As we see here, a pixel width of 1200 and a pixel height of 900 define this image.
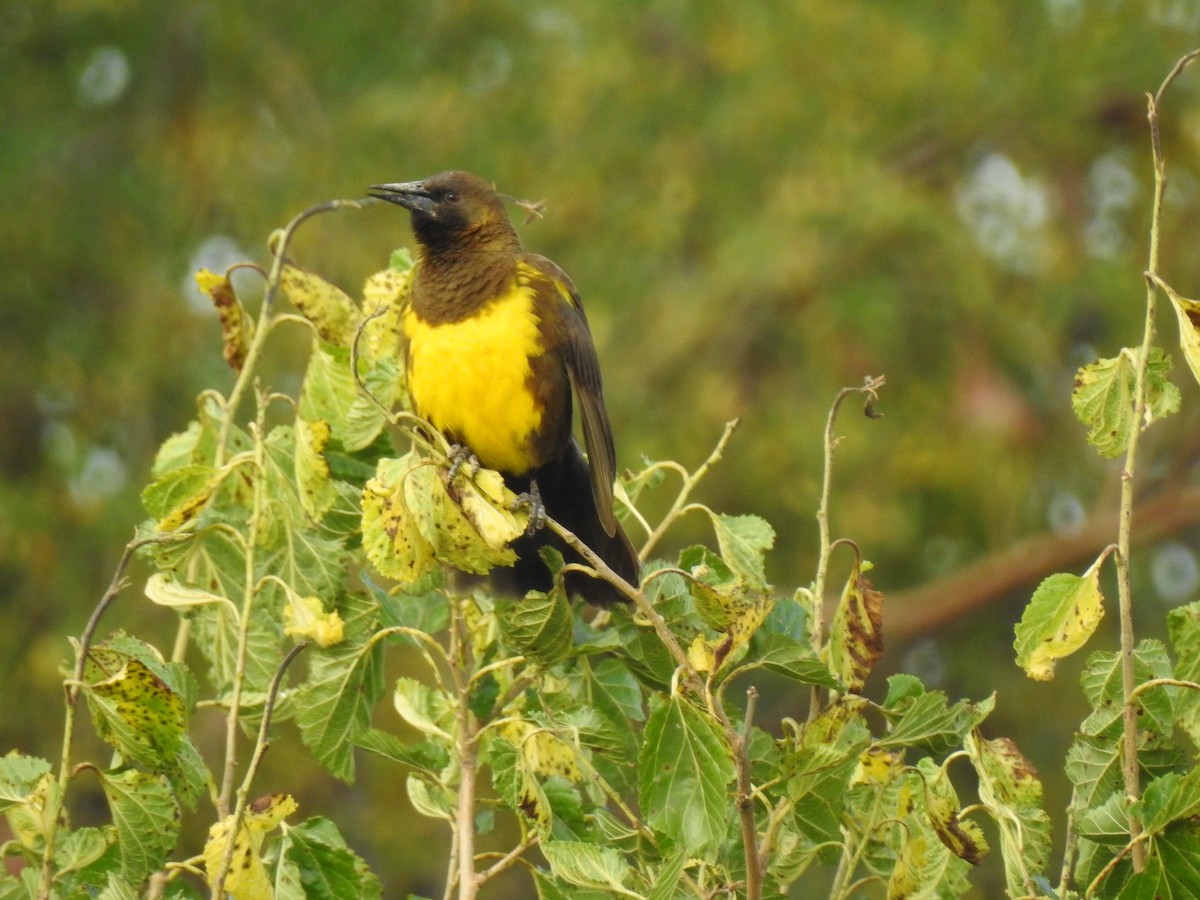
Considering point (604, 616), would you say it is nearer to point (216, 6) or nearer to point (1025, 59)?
point (1025, 59)

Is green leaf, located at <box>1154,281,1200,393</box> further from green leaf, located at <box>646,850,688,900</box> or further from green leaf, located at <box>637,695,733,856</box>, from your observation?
green leaf, located at <box>646,850,688,900</box>

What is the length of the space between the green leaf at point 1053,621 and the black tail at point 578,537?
0.77 m

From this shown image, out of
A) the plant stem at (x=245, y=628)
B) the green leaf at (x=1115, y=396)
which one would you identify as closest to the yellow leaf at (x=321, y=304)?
the plant stem at (x=245, y=628)

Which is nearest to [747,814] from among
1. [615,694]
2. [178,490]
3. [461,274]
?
[615,694]

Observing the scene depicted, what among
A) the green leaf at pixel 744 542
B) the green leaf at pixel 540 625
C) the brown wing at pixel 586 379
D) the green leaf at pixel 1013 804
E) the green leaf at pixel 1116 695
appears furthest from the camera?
the brown wing at pixel 586 379

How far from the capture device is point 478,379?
3578mm

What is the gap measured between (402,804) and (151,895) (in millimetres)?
7399

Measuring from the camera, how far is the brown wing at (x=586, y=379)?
346cm

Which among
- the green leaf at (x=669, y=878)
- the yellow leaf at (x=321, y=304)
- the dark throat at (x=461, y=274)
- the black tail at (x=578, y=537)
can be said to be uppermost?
the yellow leaf at (x=321, y=304)

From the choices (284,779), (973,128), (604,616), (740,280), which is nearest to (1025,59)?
(973,128)

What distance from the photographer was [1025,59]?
420 inches

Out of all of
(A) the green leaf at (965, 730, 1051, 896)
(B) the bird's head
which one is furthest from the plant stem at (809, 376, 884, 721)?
(B) the bird's head

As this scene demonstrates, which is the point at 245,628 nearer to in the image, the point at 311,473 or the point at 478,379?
the point at 311,473

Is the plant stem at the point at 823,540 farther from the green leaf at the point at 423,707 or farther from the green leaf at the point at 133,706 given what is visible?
the green leaf at the point at 133,706
